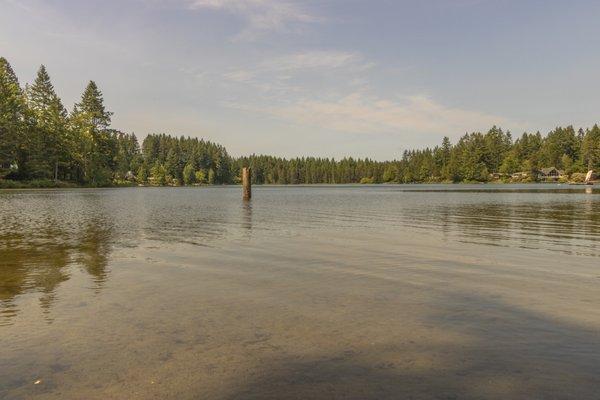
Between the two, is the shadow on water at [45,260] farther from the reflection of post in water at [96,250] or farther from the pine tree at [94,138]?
the pine tree at [94,138]

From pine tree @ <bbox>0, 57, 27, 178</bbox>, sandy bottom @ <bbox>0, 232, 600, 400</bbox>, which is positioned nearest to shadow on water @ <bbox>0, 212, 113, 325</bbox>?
sandy bottom @ <bbox>0, 232, 600, 400</bbox>

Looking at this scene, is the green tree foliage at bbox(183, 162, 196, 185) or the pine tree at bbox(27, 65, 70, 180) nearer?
the pine tree at bbox(27, 65, 70, 180)

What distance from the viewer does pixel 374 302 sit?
29.6 ft

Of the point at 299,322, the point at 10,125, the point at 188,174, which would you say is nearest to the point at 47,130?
the point at 10,125

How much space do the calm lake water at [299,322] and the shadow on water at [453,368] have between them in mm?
27

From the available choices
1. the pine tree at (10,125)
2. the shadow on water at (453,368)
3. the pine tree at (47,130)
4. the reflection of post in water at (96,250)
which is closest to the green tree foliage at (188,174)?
the pine tree at (47,130)

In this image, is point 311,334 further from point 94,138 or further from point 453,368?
point 94,138

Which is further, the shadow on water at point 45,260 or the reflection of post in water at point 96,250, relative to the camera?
the reflection of post in water at point 96,250

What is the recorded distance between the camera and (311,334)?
7000 millimetres

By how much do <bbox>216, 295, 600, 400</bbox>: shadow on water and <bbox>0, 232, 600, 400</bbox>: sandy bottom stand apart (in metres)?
0.03

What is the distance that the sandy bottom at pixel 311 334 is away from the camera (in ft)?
16.9

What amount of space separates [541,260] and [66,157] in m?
118

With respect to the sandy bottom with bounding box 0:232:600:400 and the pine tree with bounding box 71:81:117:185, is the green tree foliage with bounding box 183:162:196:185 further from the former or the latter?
the sandy bottom with bounding box 0:232:600:400

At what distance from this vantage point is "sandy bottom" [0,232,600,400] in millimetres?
5145
